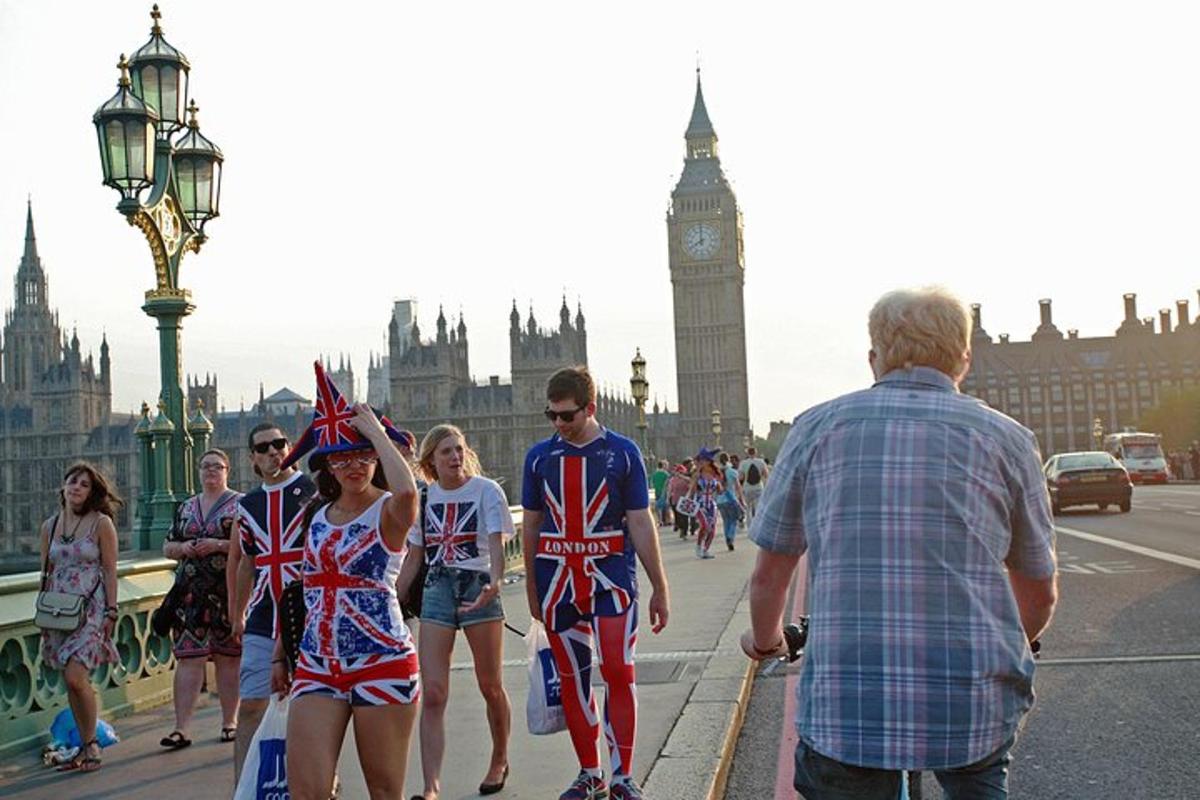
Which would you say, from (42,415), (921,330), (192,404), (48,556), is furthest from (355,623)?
(42,415)

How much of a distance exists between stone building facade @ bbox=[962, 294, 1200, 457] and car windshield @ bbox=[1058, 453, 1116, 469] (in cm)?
9237

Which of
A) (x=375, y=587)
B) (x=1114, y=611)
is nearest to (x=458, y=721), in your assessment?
(x=375, y=587)

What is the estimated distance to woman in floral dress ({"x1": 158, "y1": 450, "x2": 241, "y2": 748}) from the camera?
7.38 meters

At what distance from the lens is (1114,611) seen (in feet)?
35.7

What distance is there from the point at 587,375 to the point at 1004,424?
2.89 m

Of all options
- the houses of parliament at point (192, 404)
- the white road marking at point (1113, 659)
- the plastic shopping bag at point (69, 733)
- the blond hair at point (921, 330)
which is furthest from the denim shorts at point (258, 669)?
the houses of parliament at point (192, 404)

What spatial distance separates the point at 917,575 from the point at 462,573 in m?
3.60

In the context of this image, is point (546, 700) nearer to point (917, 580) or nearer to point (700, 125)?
point (917, 580)

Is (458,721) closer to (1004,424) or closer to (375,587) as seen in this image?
(375,587)

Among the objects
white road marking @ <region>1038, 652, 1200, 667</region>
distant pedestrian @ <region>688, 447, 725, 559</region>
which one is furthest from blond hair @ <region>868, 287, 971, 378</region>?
distant pedestrian @ <region>688, 447, 725, 559</region>

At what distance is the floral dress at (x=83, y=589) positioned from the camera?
6.98 metres

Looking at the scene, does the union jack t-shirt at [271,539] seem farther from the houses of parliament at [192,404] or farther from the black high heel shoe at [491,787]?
the houses of parliament at [192,404]

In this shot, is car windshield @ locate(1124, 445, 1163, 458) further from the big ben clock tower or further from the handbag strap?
the big ben clock tower

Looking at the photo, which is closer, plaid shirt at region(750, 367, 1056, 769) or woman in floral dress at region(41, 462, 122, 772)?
plaid shirt at region(750, 367, 1056, 769)
